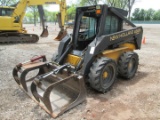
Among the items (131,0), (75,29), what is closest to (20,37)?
(75,29)

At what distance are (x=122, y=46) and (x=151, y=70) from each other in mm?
1742

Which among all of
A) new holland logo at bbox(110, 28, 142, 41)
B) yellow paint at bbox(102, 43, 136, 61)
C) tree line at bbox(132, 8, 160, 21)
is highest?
tree line at bbox(132, 8, 160, 21)

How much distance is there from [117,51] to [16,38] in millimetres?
8855

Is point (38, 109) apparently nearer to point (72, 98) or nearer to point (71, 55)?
point (72, 98)

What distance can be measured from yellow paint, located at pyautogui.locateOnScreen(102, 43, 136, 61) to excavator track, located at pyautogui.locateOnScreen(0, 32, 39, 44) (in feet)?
28.0

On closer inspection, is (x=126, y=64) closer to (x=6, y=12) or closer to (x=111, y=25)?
(x=111, y=25)

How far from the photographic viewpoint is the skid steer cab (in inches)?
149

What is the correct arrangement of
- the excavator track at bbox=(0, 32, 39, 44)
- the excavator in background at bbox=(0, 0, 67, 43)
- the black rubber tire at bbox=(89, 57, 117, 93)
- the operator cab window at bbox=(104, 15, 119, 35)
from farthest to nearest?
the excavator track at bbox=(0, 32, 39, 44)
the excavator in background at bbox=(0, 0, 67, 43)
the operator cab window at bbox=(104, 15, 119, 35)
the black rubber tire at bbox=(89, 57, 117, 93)

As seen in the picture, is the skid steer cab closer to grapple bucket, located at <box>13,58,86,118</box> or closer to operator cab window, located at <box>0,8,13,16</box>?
grapple bucket, located at <box>13,58,86,118</box>

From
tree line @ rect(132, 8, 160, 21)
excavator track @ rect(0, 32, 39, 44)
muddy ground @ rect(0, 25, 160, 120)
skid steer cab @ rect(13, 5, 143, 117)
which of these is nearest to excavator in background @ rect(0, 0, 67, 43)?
excavator track @ rect(0, 32, 39, 44)

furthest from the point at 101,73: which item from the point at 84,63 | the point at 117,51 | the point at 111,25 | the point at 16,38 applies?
the point at 16,38

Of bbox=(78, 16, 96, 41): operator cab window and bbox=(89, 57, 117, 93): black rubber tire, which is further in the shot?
bbox=(78, 16, 96, 41): operator cab window

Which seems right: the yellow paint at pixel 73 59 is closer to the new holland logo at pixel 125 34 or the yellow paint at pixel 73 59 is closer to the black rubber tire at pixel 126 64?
the new holland logo at pixel 125 34

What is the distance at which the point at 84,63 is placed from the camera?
14.0 feet
